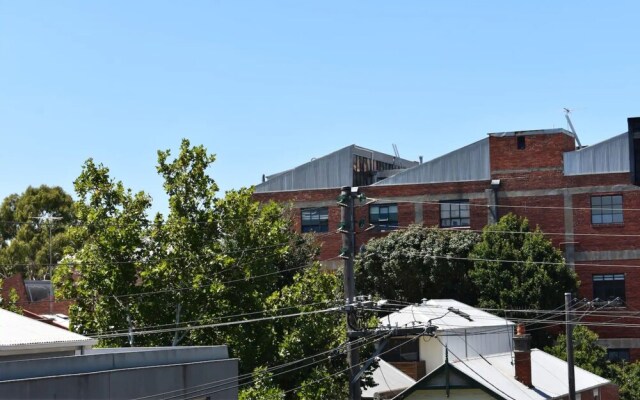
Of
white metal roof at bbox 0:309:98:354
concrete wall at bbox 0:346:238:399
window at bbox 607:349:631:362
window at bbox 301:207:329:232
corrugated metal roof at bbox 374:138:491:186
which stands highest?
corrugated metal roof at bbox 374:138:491:186

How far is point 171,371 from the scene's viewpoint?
26094mm

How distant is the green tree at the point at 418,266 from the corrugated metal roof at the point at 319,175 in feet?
40.4

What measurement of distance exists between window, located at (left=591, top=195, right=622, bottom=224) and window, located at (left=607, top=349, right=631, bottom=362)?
7.19 m

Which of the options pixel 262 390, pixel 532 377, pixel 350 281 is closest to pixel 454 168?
pixel 532 377

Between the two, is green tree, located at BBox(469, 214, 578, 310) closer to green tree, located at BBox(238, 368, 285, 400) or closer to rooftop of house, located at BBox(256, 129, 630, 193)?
rooftop of house, located at BBox(256, 129, 630, 193)

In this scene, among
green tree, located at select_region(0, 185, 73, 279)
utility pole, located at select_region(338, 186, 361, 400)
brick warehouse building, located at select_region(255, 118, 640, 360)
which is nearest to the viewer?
utility pole, located at select_region(338, 186, 361, 400)

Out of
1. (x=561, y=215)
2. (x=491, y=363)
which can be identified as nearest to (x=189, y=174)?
(x=491, y=363)

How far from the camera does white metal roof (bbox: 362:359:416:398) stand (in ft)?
151

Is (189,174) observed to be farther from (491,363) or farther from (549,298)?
(549,298)

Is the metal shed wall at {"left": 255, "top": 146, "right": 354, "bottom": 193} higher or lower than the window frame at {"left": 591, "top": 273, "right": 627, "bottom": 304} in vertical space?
higher

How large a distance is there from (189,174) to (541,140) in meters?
31.3

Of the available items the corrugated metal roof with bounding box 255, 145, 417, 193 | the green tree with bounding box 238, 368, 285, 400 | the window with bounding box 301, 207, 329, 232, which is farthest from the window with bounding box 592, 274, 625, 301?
the green tree with bounding box 238, 368, 285, 400

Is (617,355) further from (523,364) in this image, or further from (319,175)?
(523,364)

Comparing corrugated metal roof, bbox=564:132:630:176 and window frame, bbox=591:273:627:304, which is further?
corrugated metal roof, bbox=564:132:630:176
